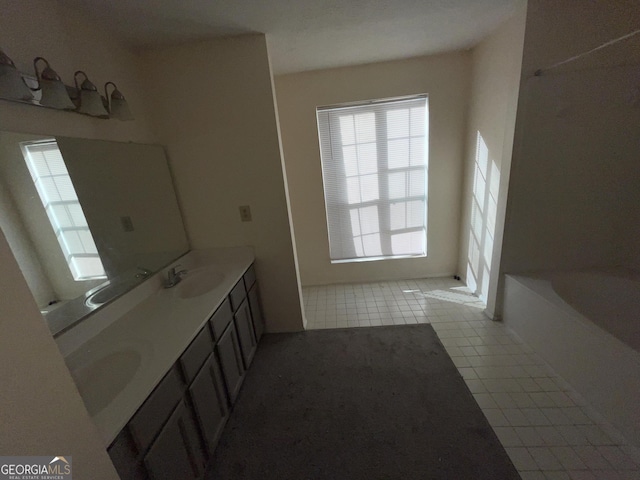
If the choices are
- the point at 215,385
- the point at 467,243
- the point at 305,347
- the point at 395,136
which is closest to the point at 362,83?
the point at 395,136

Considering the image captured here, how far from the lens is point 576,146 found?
187 centimetres

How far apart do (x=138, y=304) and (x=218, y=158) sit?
1.20m

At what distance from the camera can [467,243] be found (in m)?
2.92

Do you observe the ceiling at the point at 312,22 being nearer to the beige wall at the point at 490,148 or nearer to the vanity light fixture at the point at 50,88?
the beige wall at the point at 490,148

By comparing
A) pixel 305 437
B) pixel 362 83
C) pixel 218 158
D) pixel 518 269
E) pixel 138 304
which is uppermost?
pixel 362 83

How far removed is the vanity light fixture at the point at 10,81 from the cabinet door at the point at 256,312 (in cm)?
166

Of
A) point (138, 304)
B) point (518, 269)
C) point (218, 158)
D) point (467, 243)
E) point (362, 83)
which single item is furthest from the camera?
point (467, 243)

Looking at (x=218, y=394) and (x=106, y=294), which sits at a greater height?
(x=106, y=294)

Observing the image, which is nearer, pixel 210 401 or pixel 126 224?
pixel 210 401

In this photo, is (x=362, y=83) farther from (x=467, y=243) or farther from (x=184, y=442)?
(x=184, y=442)

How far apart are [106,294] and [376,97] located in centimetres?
285

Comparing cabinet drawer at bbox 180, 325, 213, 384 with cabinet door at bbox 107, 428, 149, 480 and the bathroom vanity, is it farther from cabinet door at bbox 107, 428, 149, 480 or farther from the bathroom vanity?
cabinet door at bbox 107, 428, 149, 480

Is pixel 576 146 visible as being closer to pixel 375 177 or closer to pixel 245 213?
pixel 375 177

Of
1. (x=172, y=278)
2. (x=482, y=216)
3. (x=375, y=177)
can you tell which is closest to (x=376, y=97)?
(x=375, y=177)
